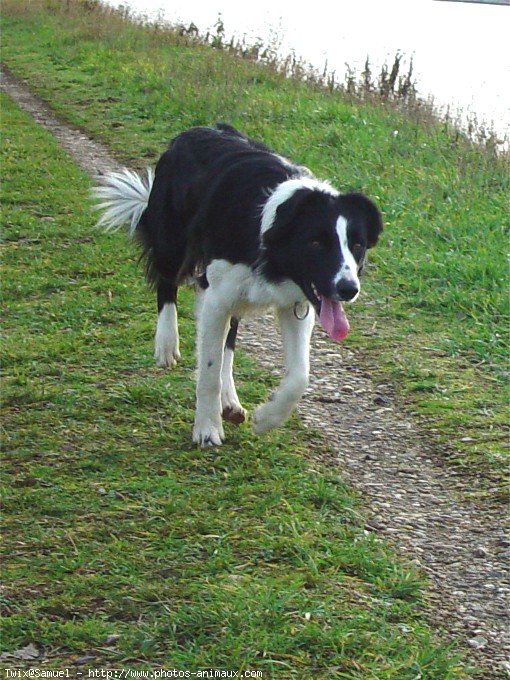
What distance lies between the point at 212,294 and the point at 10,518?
1403 millimetres

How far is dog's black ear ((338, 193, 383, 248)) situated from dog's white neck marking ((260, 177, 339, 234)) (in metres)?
0.07

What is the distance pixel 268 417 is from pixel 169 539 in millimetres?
950

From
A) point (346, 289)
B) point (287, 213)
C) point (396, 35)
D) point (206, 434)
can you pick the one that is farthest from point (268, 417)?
point (396, 35)

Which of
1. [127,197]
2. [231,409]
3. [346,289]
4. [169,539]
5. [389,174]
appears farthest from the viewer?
[389,174]

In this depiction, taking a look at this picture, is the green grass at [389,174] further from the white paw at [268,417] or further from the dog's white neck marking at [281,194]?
the dog's white neck marking at [281,194]

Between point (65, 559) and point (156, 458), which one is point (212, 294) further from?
point (65, 559)

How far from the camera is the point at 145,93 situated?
45.1ft

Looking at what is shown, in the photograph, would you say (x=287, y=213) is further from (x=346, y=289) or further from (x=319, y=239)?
(x=346, y=289)

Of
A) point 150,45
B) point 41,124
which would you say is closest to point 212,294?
point 41,124

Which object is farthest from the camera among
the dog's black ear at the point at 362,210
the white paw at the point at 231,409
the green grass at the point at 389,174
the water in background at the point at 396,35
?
the water in background at the point at 396,35

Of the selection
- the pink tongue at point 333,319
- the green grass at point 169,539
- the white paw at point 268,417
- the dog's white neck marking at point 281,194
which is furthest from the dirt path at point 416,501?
the dog's white neck marking at point 281,194

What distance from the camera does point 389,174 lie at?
970 centimetres

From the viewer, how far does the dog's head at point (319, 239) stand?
4.62 metres

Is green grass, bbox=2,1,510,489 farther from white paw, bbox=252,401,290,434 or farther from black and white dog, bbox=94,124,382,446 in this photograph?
black and white dog, bbox=94,124,382,446
